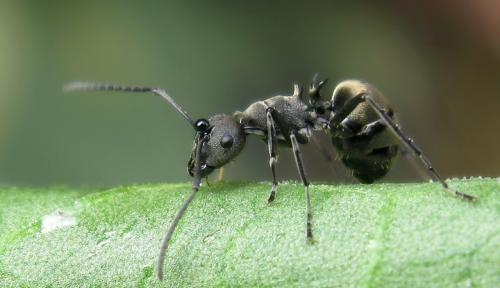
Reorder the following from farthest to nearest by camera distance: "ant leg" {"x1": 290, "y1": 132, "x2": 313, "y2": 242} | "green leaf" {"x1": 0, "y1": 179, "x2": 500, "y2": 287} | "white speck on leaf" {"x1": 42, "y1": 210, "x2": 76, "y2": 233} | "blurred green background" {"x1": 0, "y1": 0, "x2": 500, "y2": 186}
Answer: "blurred green background" {"x1": 0, "y1": 0, "x2": 500, "y2": 186}
"white speck on leaf" {"x1": 42, "y1": 210, "x2": 76, "y2": 233}
"ant leg" {"x1": 290, "y1": 132, "x2": 313, "y2": 242}
"green leaf" {"x1": 0, "y1": 179, "x2": 500, "y2": 287}

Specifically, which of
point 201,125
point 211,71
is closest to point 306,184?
point 201,125

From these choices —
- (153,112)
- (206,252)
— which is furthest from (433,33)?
(206,252)

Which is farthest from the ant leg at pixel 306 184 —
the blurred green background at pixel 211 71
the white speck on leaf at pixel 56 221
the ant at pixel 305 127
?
the blurred green background at pixel 211 71

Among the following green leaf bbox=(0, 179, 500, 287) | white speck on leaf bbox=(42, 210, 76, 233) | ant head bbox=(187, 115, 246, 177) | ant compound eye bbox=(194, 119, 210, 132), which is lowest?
green leaf bbox=(0, 179, 500, 287)

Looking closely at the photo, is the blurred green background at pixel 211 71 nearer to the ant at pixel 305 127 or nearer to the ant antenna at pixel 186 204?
the ant at pixel 305 127

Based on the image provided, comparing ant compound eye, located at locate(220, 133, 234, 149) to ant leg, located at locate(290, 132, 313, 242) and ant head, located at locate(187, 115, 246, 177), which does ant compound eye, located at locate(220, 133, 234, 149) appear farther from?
ant leg, located at locate(290, 132, 313, 242)

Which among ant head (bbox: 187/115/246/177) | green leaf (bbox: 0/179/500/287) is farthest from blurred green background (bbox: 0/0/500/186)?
green leaf (bbox: 0/179/500/287)

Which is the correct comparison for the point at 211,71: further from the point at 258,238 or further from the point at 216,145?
the point at 258,238
